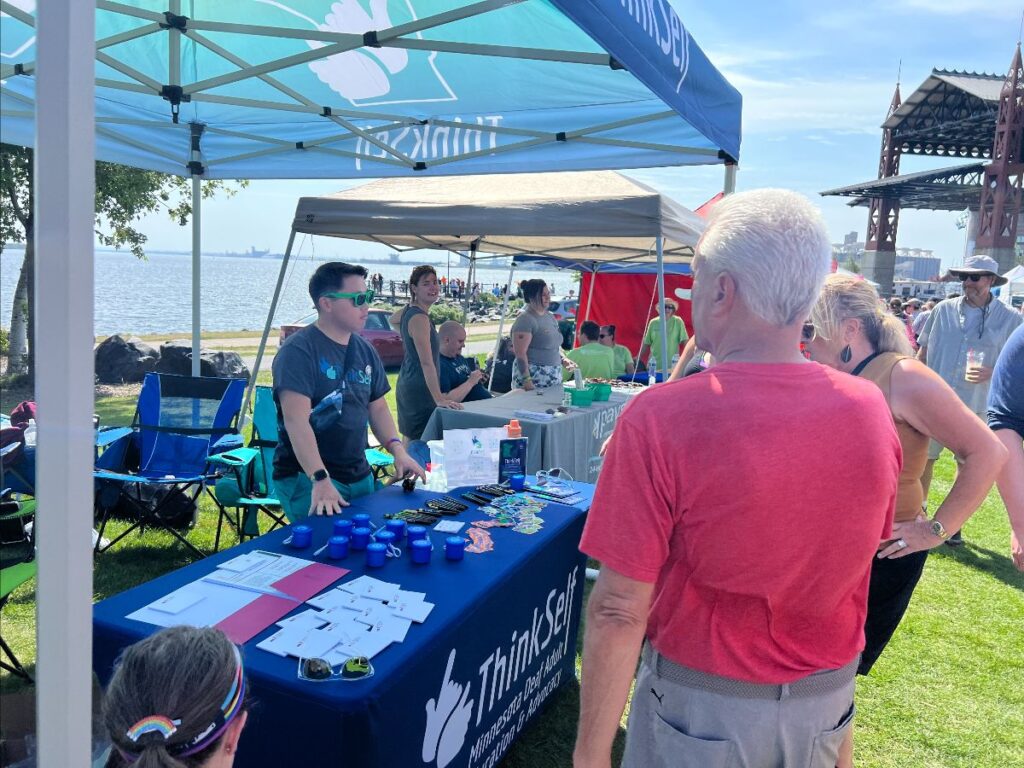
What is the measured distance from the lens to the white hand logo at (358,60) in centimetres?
289

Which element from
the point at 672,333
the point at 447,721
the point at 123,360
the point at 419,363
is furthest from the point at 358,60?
the point at 123,360

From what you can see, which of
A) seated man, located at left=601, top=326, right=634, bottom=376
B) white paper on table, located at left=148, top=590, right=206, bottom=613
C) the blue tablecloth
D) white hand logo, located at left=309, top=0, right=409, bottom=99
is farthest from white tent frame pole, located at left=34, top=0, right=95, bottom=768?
seated man, located at left=601, top=326, right=634, bottom=376

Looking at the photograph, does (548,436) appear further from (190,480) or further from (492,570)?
(492,570)

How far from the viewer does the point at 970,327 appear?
5.39 metres

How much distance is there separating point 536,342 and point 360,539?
4310 millimetres

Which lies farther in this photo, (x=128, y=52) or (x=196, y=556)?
(x=196, y=556)

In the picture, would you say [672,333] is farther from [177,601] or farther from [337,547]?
[177,601]

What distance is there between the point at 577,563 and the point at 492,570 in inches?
33.0

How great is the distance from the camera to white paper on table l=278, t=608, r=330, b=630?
5.56 feet

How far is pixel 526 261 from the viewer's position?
38.3 feet

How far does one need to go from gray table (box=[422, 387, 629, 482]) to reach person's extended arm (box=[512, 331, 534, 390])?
0.17 meters

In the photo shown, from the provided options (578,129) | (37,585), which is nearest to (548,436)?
(578,129)

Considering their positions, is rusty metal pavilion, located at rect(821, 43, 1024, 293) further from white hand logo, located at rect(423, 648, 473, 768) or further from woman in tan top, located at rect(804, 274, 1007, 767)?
white hand logo, located at rect(423, 648, 473, 768)

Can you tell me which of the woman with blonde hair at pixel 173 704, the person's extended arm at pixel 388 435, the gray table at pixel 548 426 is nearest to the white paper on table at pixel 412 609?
the woman with blonde hair at pixel 173 704
